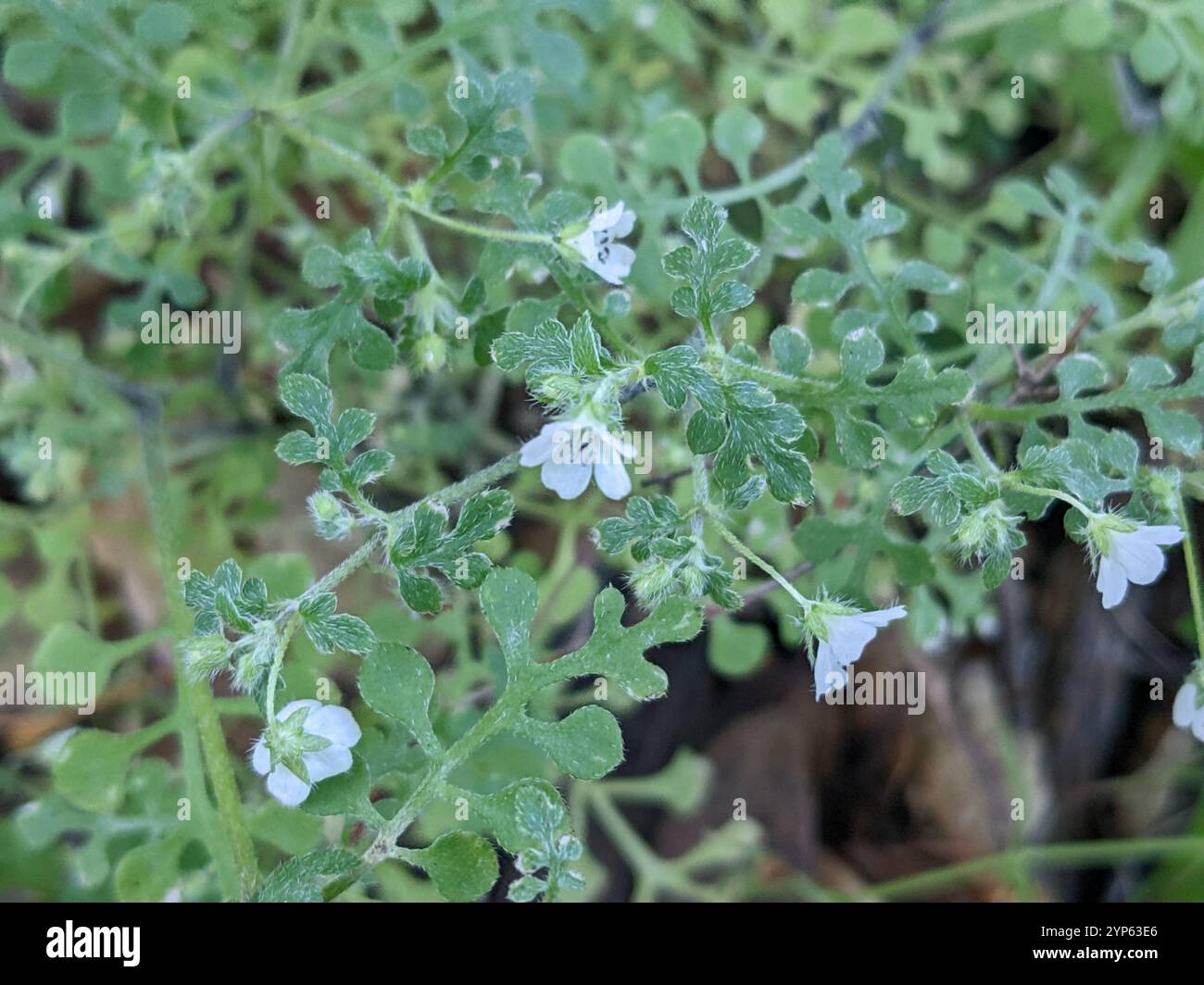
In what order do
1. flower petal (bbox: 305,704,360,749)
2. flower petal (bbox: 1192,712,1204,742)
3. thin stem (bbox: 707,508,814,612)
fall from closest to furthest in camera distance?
thin stem (bbox: 707,508,814,612), flower petal (bbox: 305,704,360,749), flower petal (bbox: 1192,712,1204,742)

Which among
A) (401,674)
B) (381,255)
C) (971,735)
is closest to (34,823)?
(401,674)

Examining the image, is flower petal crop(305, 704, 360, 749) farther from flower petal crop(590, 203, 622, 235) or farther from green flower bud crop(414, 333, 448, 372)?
flower petal crop(590, 203, 622, 235)

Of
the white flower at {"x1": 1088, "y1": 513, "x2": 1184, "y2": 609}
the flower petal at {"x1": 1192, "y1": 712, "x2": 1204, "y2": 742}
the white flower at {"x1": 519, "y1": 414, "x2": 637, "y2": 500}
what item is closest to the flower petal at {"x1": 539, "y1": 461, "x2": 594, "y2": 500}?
the white flower at {"x1": 519, "y1": 414, "x2": 637, "y2": 500}

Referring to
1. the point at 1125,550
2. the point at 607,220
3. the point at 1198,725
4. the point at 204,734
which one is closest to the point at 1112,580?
the point at 1125,550

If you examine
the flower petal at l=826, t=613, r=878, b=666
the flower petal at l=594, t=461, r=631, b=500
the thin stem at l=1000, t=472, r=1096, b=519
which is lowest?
the flower petal at l=826, t=613, r=878, b=666

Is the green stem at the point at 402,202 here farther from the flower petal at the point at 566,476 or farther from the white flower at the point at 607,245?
the flower petal at the point at 566,476

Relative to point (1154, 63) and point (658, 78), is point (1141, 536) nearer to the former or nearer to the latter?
point (1154, 63)

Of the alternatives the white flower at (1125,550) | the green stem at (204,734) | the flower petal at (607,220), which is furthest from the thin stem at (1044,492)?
the green stem at (204,734)
